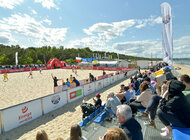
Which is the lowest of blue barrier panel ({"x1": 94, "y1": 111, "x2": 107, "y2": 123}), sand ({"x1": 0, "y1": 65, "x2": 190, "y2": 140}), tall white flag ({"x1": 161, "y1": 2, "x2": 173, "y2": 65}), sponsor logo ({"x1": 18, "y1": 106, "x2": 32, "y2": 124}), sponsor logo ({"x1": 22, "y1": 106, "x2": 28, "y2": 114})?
sand ({"x1": 0, "y1": 65, "x2": 190, "y2": 140})

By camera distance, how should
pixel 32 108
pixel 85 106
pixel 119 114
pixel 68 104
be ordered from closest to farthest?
1. pixel 119 114
2. pixel 85 106
3. pixel 32 108
4. pixel 68 104

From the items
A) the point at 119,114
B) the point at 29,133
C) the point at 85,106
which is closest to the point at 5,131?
the point at 29,133

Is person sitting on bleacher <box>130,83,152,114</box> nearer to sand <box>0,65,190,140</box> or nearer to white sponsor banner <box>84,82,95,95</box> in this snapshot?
sand <box>0,65,190,140</box>

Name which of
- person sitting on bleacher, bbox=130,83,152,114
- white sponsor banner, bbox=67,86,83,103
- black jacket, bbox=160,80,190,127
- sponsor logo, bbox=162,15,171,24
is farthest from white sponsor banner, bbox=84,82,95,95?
black jacket, bbox=160,80,190,127

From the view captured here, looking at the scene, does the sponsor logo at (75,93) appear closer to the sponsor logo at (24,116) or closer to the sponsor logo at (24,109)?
the sponsor logo at (24,116)

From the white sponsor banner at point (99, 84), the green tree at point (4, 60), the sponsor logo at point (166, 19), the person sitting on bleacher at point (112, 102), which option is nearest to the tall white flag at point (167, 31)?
the sponsor logo at point (166, 19)

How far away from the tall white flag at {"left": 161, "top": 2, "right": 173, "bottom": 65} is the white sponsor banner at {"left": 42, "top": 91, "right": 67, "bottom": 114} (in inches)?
299

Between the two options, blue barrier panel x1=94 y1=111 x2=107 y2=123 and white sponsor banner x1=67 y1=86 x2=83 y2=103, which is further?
white sponsor banner x1=67 y1=86 x2=83 y2=103

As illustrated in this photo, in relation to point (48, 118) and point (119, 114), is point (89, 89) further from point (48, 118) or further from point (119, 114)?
point (119, 114)

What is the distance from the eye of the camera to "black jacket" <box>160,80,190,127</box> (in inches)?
93.1

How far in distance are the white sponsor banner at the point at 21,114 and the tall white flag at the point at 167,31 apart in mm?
8426

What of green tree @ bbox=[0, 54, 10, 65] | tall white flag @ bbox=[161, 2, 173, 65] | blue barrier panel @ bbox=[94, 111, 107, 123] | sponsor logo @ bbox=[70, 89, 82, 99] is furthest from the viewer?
green tree @ bbox=[0, 54, 10, 65]

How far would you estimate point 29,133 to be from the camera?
5.20m

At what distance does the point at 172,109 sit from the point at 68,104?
753cm
